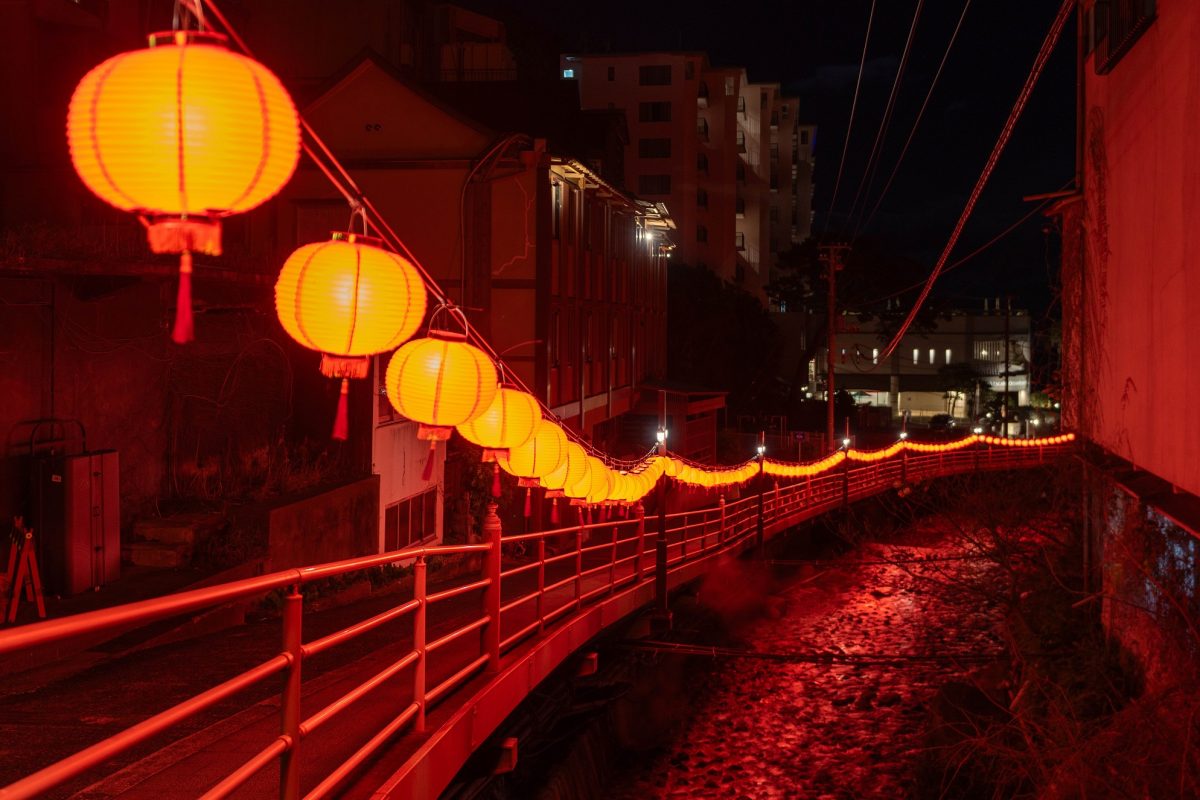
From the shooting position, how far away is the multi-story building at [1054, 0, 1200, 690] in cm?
856

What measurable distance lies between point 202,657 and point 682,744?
10.5 meters

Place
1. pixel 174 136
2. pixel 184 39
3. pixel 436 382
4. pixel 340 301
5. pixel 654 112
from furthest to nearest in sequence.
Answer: pixel 654 112 < pixel 436 382 < pixel 340 301 < pixel 184 39 < pixel 174 136

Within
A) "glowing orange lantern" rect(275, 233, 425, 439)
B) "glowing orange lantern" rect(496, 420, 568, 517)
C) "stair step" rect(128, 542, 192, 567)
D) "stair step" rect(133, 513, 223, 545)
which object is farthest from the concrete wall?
"glowing orange lantern" rect(275, 233, 425, 439)

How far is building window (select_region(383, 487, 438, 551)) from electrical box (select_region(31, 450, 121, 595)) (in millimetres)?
5881

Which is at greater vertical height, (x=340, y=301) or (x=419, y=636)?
(x=340, y=301)

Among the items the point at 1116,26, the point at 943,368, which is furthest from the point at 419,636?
the point at 943,368

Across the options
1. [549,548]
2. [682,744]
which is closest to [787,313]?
[549,548]

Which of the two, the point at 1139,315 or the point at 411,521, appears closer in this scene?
the point at 1139,315

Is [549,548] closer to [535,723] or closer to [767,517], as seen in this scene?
[767,517]

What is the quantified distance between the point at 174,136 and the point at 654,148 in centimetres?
5239

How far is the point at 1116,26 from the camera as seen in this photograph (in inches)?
441

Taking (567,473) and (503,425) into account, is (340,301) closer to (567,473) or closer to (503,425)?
(503,425)

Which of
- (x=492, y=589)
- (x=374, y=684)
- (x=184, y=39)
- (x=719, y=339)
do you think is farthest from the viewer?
(x=719, y=339)

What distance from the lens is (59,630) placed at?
102 inches
